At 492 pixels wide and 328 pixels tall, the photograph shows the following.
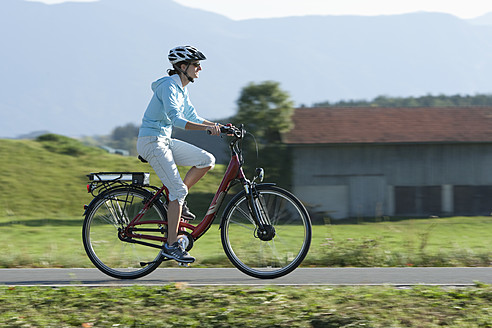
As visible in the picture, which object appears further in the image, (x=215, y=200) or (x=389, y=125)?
(x=389, y=125)

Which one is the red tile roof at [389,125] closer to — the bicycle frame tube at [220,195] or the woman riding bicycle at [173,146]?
the bicycle frame tube at [220,195]

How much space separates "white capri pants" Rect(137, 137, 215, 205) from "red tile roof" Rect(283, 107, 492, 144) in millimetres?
32877

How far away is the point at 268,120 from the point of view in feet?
129

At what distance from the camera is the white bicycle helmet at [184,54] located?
258 inches

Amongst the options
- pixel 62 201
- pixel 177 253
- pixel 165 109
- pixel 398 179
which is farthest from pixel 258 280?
pixel 62 201

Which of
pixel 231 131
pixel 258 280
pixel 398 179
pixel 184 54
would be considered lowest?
pixel 258 280

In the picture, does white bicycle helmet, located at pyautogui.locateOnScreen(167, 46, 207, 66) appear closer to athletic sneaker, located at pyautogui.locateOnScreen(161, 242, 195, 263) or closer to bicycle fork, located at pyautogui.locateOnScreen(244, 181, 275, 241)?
bicycle fork, located at pyautogui.locateOnScreen(244, 181, 275, 241)

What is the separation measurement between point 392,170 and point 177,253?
35.3m

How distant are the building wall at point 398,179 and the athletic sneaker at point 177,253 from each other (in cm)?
3329

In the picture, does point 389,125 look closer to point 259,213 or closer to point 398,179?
point 398,179

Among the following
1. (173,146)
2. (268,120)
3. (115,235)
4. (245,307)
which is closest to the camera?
(245,307)

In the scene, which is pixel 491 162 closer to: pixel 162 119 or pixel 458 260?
pixel 458 260

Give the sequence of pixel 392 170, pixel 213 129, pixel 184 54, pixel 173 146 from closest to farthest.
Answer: pixel 213 129 → pixel 184 54 → pixel 173 146 → pixel 392 170

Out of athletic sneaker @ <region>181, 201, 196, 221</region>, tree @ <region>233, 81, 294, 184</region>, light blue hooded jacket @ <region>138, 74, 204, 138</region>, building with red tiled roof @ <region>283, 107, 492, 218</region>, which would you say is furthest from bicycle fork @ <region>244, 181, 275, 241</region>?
building with red tiled roof @ <region>283, 107, 492, 218</region>
